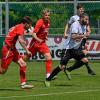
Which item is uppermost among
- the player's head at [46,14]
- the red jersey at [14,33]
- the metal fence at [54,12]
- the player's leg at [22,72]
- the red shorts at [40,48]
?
the metal fence at [54,12]

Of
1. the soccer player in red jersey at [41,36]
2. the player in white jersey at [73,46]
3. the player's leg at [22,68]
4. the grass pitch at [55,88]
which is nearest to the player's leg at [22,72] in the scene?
the player's leg at [22,68]

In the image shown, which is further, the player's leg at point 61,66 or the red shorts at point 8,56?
the player's leg at point 61,66

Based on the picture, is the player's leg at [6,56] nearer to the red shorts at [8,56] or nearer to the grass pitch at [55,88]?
the red shorts at [8,56]

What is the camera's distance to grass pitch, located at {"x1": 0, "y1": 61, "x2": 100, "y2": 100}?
15266mm

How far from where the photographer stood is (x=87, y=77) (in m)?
21.3

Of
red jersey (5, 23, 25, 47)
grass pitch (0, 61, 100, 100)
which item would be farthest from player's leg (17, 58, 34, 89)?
red jersey (5, 23, 25, 47)

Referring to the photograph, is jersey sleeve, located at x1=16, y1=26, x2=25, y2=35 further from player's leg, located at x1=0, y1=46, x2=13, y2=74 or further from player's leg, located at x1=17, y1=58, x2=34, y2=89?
player's leg, located at x1=17, y1=58, x2=34, y2=89

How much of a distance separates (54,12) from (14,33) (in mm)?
15605

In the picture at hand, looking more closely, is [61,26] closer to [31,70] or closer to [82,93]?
[31,70]

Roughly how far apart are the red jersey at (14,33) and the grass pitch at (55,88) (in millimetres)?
1209

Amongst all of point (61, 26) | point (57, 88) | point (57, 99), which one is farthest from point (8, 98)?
point (61, 26)

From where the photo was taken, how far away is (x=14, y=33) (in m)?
16.8

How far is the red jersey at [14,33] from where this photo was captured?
54.5ft

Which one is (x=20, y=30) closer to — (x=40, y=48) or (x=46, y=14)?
(x=46, y=14)
